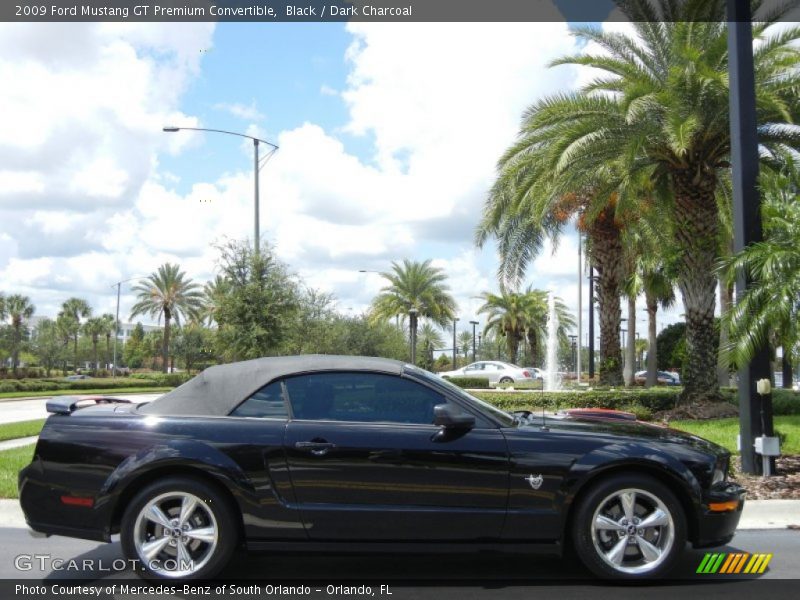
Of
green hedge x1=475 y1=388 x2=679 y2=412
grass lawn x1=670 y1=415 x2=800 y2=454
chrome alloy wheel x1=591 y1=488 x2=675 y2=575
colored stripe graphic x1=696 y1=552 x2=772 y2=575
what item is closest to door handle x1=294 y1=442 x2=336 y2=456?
chrome alloy wheel x1=591 y1=488 x2=675 y2=575

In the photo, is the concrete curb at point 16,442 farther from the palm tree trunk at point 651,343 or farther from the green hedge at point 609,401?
the palm tree trunk at point 651,343

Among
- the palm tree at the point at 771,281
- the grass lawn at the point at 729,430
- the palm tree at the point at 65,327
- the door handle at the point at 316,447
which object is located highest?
the palm tree at the point at 65,327

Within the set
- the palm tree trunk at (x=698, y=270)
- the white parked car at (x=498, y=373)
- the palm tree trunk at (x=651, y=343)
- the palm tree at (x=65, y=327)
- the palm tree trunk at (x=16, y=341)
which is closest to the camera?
the palm tree trunk at (x=698, y=270)

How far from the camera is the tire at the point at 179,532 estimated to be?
16.2ft

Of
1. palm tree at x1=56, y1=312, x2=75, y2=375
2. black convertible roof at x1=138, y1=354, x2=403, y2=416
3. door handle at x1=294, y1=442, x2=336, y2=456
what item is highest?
palm tree at x1=56, y1=312, x2=75, y2=375

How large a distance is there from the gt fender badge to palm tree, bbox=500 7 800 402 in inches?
381

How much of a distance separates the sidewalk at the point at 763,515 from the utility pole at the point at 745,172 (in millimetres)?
1384

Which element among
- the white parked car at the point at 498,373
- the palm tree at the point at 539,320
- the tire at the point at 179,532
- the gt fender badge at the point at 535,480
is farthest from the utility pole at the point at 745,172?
the palm tree at the point at 539,320

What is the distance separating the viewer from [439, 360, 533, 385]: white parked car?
1447 inches

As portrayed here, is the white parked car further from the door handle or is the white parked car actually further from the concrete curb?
the door handle

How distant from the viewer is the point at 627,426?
564 centimetres

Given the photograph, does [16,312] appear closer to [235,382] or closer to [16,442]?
[16,442]

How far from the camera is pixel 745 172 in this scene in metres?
8.82

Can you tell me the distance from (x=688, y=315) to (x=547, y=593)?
12748 millimetres
